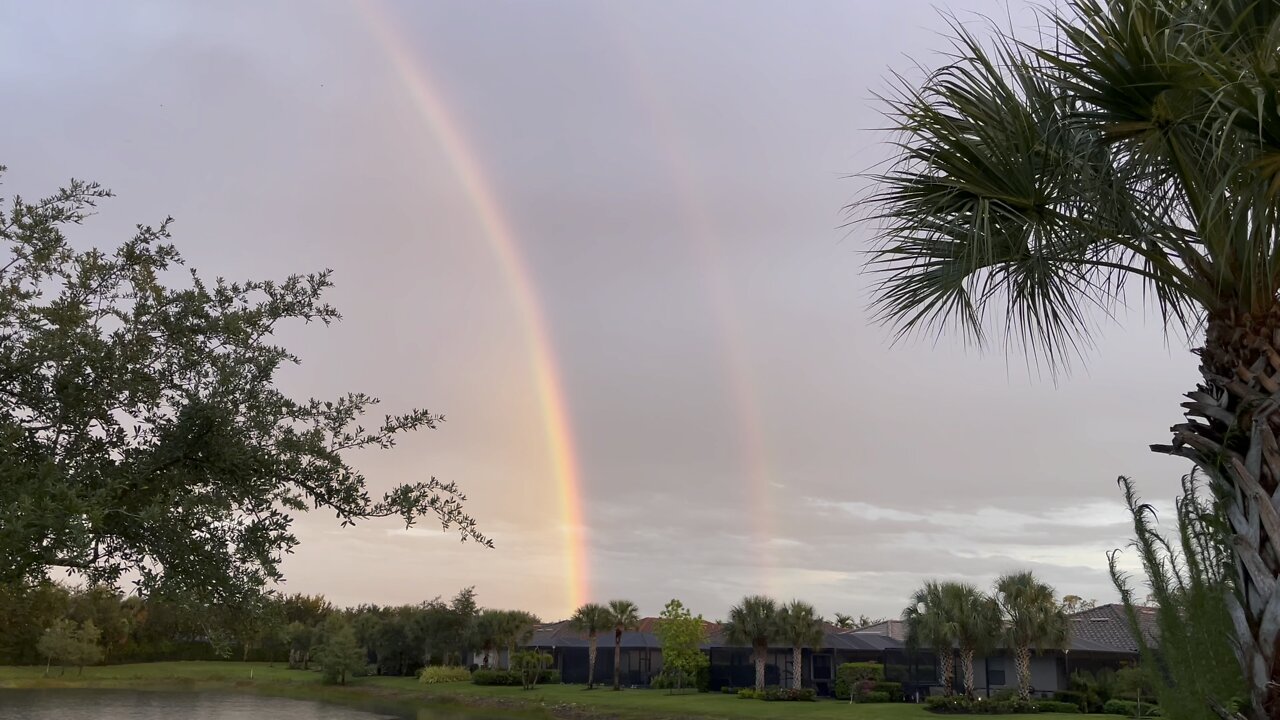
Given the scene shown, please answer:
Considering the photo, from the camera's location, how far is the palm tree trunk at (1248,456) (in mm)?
6090

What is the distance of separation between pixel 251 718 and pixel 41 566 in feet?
146

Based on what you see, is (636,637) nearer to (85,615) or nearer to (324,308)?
(85,615)

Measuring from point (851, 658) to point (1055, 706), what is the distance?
1751 centimetres

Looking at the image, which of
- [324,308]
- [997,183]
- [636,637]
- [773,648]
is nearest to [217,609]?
[324,308]

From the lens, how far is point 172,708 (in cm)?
5166

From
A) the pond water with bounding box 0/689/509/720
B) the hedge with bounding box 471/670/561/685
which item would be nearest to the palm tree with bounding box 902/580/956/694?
the pond water with bounding box 0/689/509/720

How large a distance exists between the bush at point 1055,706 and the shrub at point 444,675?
42.0 meters

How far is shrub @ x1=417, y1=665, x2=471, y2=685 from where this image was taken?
226ft

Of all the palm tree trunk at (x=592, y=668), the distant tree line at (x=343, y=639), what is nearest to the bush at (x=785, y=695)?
the palm tree trunk at (x=592, y=668)

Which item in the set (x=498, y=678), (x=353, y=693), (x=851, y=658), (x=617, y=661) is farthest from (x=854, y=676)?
(x=353, y=693)

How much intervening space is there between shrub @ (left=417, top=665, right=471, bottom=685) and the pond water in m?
9.89

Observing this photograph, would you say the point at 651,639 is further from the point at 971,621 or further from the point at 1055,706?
the point at 1055,706

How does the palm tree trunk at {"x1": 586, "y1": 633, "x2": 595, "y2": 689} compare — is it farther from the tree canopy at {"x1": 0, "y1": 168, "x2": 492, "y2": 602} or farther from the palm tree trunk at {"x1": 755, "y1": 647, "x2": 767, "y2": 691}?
the tree canopy at {"x1": 0, "y1": 168, "x2": 492, "y2": 602}

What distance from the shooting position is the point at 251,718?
46.2 metres
